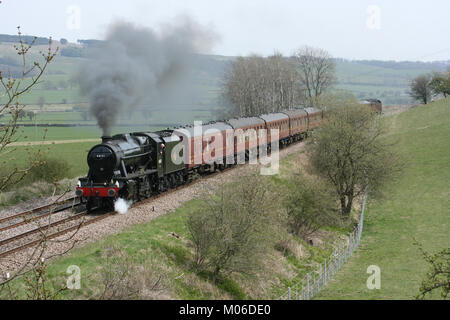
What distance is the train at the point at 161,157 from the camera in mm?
19266

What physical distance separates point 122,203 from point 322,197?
1058cm

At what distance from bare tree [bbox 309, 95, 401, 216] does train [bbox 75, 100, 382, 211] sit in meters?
6.03

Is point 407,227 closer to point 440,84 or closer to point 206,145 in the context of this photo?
point 206,145

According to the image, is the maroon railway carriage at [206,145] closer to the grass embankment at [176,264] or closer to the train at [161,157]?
the train at [161,157]

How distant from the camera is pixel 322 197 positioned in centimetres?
2380

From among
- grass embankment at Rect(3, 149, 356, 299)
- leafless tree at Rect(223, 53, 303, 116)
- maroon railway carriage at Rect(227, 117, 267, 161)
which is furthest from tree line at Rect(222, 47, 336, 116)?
grass embankment at Rect(3, 149, 356, 299)

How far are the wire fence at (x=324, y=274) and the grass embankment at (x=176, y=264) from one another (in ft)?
1.59

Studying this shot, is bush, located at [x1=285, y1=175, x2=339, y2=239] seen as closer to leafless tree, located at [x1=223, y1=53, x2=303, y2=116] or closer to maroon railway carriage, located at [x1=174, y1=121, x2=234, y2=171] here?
maroon railway carriage, located at [x1=174, y1=121, x2=234, y2=171]

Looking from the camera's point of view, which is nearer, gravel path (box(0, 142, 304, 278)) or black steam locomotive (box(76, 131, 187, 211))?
gravel path (box(0, 142, 304, 278))

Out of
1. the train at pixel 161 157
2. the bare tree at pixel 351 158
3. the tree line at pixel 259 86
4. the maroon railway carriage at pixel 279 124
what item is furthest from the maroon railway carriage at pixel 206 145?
the tree line at pixel 259 86

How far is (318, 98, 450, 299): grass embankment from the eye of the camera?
1947 cm

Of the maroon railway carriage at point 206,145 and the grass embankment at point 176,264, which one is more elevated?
the maroon railway carriage at point 206,145

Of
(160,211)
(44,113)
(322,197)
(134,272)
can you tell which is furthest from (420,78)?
(134,272)
